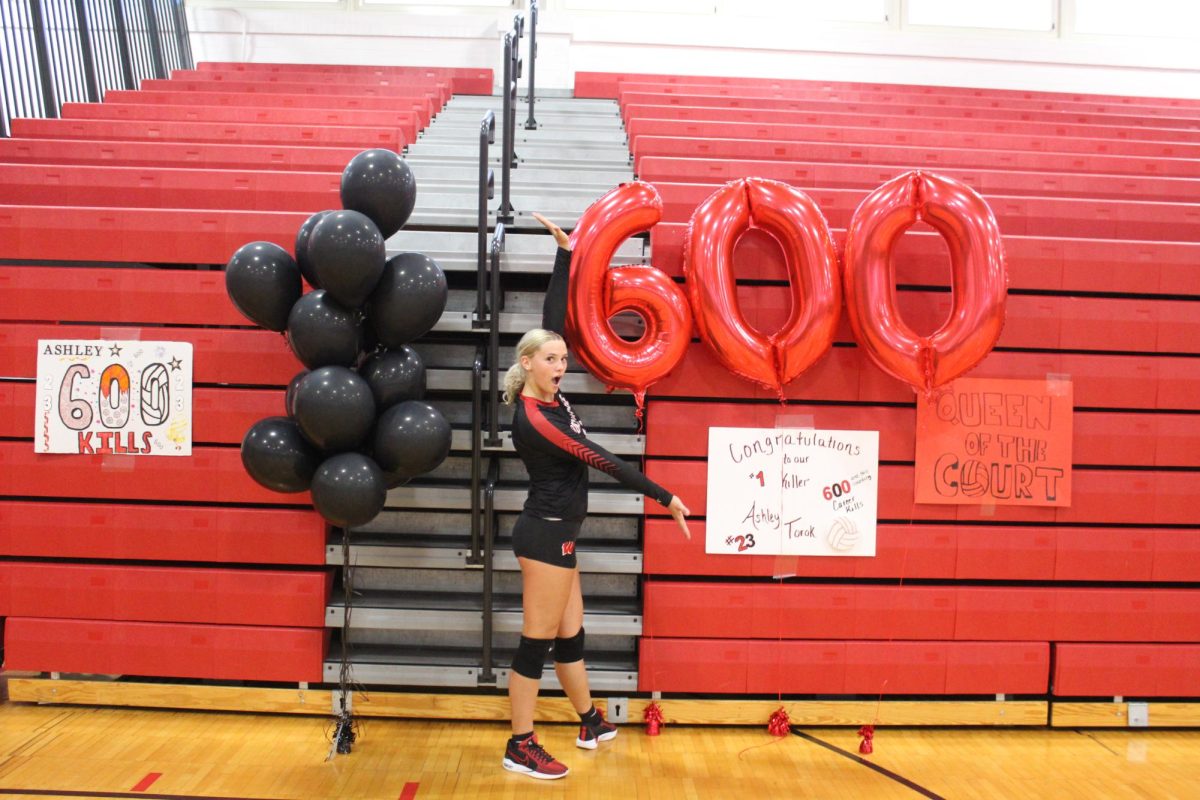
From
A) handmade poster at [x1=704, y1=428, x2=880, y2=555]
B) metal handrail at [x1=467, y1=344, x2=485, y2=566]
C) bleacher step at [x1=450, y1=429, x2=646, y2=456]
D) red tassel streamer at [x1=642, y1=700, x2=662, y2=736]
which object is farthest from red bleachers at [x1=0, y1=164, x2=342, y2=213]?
red tassel streamer at [x1=642, y1=700, x2=662, y2=736]

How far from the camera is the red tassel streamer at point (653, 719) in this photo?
3330mm

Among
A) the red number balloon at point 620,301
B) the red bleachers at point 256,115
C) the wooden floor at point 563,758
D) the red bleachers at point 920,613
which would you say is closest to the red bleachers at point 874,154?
the red number balloon at point 620,301

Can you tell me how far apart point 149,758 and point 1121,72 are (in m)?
8.27

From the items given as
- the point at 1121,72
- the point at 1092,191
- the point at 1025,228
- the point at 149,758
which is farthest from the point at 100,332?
the point at 1121,72

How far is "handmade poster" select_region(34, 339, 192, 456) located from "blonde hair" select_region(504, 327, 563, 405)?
4.55 feet

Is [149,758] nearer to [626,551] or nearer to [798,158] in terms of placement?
[626,551]

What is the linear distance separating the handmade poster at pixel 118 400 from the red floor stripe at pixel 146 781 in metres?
1.17

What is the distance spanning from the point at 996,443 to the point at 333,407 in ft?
8.19

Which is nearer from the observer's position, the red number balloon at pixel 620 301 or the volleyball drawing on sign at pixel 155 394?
the red number balloon at pixel 620 301

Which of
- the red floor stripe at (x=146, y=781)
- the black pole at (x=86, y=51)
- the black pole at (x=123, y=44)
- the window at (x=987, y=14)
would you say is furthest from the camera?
the window at (x=987, y=14)

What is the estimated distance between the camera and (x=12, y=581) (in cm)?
345

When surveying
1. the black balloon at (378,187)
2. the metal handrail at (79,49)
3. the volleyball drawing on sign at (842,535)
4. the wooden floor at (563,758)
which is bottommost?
the wooden floor at (563,758)

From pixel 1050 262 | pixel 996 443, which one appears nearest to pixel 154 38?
pixel 1050 262

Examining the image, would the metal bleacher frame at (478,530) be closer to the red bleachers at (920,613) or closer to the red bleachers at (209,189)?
the red bleachers at (920,613)
